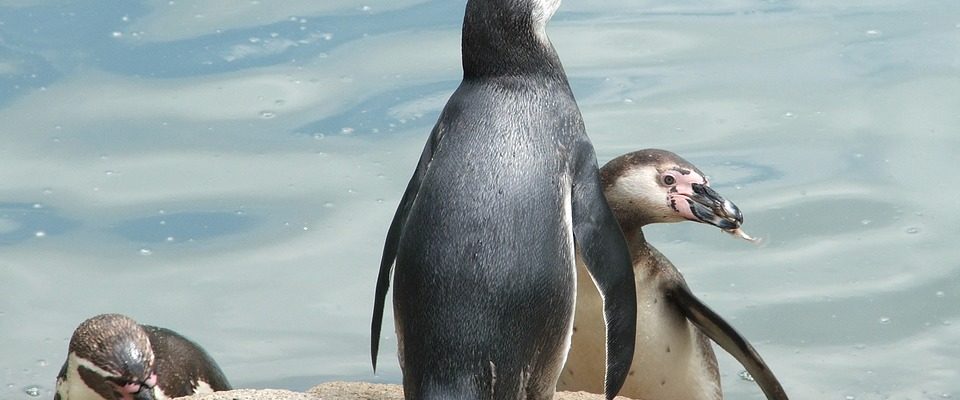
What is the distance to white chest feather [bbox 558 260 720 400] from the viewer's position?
Answer: 4160mm

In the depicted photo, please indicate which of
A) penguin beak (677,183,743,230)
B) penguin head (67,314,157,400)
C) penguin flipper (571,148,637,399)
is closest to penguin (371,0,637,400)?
penguin flipper (571,148,637,399)

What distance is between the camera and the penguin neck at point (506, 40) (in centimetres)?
321

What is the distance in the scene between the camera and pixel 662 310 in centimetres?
427

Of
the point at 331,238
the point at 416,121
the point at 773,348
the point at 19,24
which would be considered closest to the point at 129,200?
the point at 331,238

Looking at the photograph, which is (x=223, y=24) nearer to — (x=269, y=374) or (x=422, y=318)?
(x=269, y=374)

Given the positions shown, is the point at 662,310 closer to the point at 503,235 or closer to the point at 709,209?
the point at 709,209

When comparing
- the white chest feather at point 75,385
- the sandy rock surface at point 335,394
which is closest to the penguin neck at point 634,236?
the sandy rock surface at point 335,394

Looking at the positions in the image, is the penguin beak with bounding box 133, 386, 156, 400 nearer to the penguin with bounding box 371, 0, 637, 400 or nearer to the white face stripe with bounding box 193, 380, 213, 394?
the white face stripe with bounding box 193, 380, 213, 394

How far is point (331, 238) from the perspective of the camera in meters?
6.28

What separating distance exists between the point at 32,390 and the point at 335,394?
2.11 meters

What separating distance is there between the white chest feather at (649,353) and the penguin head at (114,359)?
1178 mm

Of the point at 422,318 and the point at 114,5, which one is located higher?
the point at 114,5

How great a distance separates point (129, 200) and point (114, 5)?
231cm

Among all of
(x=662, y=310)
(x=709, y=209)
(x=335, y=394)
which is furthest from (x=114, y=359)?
(x=709, y=209)
